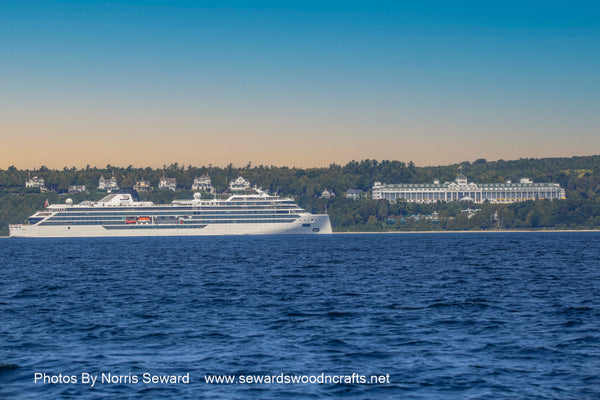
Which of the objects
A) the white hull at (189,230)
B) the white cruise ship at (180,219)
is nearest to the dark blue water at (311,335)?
the white hull at (189,230)

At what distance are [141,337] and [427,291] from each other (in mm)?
20279

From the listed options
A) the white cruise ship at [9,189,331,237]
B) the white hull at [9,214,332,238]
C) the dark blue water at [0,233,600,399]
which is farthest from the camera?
the white cruise ship at [9,189,331,237]

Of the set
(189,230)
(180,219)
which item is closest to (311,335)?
(180,219)

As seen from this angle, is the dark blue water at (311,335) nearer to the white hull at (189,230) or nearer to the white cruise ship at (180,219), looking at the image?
the white hull at (189,230)

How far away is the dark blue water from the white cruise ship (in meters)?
123

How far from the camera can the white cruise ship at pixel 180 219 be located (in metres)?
177

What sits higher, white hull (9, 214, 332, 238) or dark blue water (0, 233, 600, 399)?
dark blue water (0, 233, 600, 399)

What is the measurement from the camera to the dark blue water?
21.6m

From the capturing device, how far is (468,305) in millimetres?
37562

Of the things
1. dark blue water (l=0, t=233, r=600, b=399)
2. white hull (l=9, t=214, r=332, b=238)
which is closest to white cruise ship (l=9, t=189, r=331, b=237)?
white hull (l=9, t=214, r=332, b=238)

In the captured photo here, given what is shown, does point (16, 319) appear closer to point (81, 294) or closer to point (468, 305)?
point (81, 294)

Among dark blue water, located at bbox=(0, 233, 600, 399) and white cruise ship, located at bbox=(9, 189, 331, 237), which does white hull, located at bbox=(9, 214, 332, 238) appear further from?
dark blue water, located at bbox=(0, 233, 600, 399)

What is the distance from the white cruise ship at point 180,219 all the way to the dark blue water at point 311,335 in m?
123

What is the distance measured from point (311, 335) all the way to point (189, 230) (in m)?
153
